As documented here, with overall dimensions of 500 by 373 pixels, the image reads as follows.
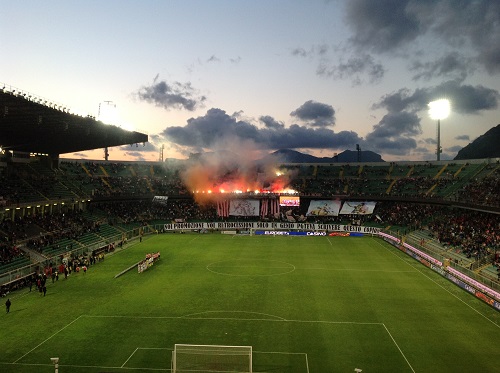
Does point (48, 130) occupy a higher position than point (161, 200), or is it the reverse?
point (48, 130)

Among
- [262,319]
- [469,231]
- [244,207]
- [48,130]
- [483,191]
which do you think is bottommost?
[262,319]

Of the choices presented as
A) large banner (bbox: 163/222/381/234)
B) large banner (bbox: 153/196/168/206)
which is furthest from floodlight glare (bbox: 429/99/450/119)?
large banner (bbox: 153/196/168/206)

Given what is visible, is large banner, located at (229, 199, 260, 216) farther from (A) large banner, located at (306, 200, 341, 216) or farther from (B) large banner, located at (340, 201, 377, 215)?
(B) large banner, located at (340, 201, 377, 215)

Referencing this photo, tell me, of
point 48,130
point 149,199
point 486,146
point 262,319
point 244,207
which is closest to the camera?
point 262,319

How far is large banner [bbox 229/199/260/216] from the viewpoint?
7238 cm

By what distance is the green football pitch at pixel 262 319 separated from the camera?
19156 millimetres

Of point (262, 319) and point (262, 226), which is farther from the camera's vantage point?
point (262, 226)

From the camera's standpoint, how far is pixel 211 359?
17.9 m

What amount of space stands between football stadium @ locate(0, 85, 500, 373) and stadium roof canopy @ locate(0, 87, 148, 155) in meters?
0.28

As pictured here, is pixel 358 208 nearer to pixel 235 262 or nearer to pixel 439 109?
pixel 439 109

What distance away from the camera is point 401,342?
21266mm

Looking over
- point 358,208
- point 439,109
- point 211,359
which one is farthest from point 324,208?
point 211,359

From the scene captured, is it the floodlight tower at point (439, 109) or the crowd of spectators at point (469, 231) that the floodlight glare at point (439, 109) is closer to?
the floodlight tower at point (439, 109)

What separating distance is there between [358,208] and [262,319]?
163 ft
